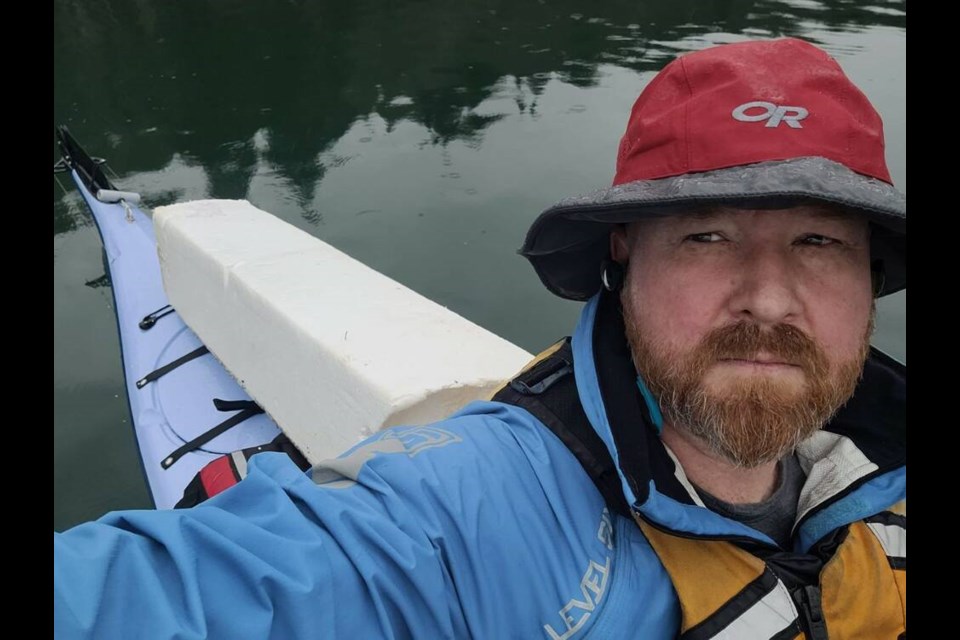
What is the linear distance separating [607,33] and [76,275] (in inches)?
590

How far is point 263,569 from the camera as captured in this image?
2.84ft

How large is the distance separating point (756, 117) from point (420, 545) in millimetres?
1006

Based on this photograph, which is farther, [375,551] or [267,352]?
[267,352]

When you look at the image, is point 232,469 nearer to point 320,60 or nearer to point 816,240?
point 816,240

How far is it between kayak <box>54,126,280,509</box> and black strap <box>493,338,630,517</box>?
6.93 ft

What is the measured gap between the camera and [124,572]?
0.79m

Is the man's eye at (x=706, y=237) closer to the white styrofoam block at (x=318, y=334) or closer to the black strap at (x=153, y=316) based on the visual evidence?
the white styrofoam block at (x=318, y=334)

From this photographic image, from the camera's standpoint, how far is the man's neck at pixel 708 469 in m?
1.37

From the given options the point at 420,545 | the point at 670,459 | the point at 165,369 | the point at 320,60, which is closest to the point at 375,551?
the point at 420,545

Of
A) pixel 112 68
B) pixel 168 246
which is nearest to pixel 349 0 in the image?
pixel 112 68

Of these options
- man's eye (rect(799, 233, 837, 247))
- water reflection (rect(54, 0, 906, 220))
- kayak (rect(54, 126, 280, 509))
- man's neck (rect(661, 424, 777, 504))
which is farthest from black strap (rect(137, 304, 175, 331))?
water reflection (rect(54, 0, 906, 220))
